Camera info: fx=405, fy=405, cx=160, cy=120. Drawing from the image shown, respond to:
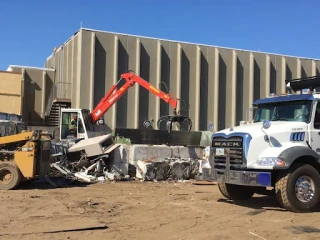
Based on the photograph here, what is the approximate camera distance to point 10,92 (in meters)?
30.8

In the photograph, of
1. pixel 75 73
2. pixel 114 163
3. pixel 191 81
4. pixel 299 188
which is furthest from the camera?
pixel 191 81

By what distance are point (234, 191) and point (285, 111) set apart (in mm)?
2474

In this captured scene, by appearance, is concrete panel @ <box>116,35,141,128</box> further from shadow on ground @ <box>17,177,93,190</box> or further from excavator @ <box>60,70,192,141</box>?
shadow on ground @ <box>17,177,93,190</box>

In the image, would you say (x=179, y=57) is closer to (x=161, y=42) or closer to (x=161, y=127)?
(x=161, y=42)

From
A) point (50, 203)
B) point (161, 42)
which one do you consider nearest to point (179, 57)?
point (161, 42)

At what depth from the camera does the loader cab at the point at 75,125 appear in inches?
814

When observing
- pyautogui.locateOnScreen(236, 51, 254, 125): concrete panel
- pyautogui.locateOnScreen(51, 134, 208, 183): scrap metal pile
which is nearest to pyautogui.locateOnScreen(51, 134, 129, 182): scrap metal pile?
pyautogui.locateOnScreen(51, 134, 208, 183): scrap metal pile

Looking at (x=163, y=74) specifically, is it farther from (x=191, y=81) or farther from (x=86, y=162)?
(x=86, y=162)

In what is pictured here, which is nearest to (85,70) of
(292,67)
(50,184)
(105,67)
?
(105,67)

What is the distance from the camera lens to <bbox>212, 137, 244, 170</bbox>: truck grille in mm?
9343

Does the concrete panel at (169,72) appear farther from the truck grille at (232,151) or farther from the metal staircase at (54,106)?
the truck grille at (232,151)

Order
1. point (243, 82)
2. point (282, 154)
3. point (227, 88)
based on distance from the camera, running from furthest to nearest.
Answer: point (243, 82), point (227, 88), point (282, 154)

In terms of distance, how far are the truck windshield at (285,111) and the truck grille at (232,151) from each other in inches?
56.0

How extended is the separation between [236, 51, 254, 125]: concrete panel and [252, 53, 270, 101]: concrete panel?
2.46ft
